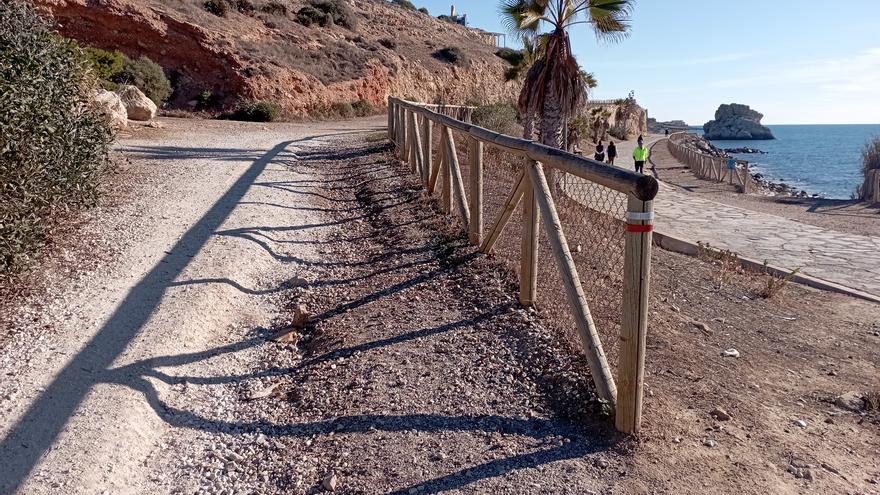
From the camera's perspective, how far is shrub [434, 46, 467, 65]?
158 feet

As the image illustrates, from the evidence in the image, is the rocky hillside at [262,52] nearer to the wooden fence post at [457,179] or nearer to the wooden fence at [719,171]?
the wooden fence at [719,171]

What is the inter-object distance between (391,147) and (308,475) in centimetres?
1302

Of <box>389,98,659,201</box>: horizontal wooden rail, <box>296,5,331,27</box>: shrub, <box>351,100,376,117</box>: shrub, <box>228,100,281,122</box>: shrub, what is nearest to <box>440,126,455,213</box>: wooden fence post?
<box>389,98,659,201</box>: horizontal wooden rail

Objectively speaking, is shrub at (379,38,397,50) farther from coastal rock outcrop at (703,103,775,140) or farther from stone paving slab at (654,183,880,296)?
coastal rock outcrop at (703,103,775,140)

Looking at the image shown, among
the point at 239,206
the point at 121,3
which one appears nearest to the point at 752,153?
the point at 121,3

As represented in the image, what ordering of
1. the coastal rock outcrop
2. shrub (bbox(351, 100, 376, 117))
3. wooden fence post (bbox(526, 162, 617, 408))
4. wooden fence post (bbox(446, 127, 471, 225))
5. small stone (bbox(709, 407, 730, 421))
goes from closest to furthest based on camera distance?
wooden fence post (bbox(526, 162, 617, 408)) < small stone (bbox(709, 407, 730, 421)) < wooden fence post (bbox(446, 127, 471, 225)) < shrub (bbox(351, 100, 376, 117)) < the coastal rock outcrop

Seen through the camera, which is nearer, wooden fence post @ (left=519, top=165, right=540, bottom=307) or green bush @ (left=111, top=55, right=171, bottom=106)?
wooden fence post @ (left=519, top=165, right=540, bottom=307)

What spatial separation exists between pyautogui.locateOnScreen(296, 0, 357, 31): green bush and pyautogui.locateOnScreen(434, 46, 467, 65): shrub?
6.73 m

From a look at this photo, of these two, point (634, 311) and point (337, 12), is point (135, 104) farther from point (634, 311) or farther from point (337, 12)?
point (337, 12)

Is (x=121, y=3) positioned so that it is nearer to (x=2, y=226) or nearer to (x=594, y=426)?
(x=2, y=226)

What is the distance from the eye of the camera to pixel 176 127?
20297 millimetres

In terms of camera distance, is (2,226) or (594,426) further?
(2,226)

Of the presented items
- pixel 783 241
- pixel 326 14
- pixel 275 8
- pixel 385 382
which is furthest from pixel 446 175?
pixel 326 14

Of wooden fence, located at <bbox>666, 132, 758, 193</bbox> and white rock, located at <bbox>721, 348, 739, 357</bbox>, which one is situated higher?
wooden fence, located at <bbox>666, 132, 758, 193</bbox>
